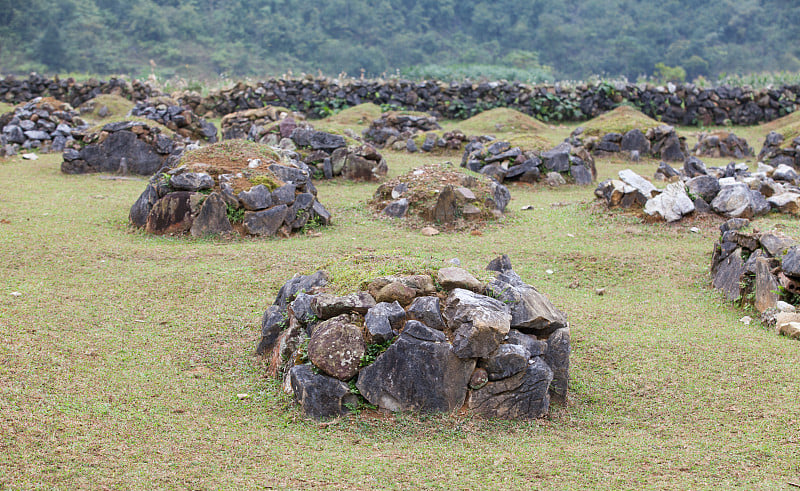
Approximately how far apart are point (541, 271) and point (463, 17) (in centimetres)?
5533

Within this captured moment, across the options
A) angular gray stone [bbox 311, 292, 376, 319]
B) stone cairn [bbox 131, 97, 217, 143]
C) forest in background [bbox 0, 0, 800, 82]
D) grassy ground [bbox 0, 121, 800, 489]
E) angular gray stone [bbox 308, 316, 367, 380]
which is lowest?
grassy ground [bbox 0, 121, 800, 489]

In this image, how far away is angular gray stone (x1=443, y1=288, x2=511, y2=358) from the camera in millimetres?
4172

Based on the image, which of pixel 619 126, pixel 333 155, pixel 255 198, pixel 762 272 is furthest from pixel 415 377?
pixel 619 126

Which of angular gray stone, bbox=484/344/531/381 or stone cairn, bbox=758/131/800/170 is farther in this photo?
stone cairn, bbox=758/131/800/170

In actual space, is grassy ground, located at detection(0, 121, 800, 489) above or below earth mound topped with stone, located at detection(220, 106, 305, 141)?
below

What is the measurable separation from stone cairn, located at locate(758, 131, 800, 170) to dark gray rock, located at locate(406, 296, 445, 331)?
12.9m

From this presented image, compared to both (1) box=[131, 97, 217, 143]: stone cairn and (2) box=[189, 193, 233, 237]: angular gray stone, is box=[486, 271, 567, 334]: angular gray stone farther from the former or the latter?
(1) box=[131, 97, 217, 143]: stone cairn

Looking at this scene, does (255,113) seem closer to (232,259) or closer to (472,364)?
(232,259)

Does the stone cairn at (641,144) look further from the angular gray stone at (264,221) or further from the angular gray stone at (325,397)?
the angular gray stone at (325,397)

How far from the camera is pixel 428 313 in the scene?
169 inches

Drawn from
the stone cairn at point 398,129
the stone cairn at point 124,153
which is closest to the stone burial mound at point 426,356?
the stone cairn at point 124,153

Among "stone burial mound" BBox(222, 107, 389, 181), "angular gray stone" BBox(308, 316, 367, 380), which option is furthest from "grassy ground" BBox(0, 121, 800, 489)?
"stone burial mound" BBox(222, 107, 389, 181)

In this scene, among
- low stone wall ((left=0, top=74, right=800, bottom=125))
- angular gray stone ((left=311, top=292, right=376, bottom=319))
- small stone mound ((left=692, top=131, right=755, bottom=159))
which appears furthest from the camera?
low stone wall ((left=0, top=74, right=800, bottom=125))

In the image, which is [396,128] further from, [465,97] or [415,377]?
[415,377]
